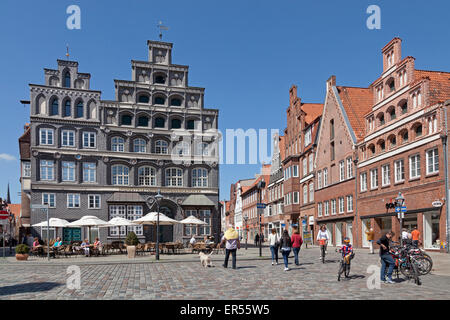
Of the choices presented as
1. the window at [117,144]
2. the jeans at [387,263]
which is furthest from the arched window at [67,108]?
the jeans at [387,263]

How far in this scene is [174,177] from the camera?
47.0m

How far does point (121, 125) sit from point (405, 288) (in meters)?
37.6

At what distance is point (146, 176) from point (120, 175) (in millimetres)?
2579

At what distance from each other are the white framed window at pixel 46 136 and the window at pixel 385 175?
98.8 ft

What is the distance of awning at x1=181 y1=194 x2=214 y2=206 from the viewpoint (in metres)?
46.0

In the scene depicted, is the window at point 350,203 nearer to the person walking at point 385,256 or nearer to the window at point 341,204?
the window at point 341,204

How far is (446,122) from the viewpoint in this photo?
A: 25719 millimetres

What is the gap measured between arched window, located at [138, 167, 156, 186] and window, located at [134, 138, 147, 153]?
1.86 meters

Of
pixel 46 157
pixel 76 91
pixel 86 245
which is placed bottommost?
pixel 86 245

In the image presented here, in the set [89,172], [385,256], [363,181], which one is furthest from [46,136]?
[385,256]

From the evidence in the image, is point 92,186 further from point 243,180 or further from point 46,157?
point 243,180

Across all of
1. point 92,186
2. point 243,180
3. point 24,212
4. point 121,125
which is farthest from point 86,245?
point 243,180

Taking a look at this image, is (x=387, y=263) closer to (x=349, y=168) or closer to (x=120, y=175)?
(x=349, y=168)
